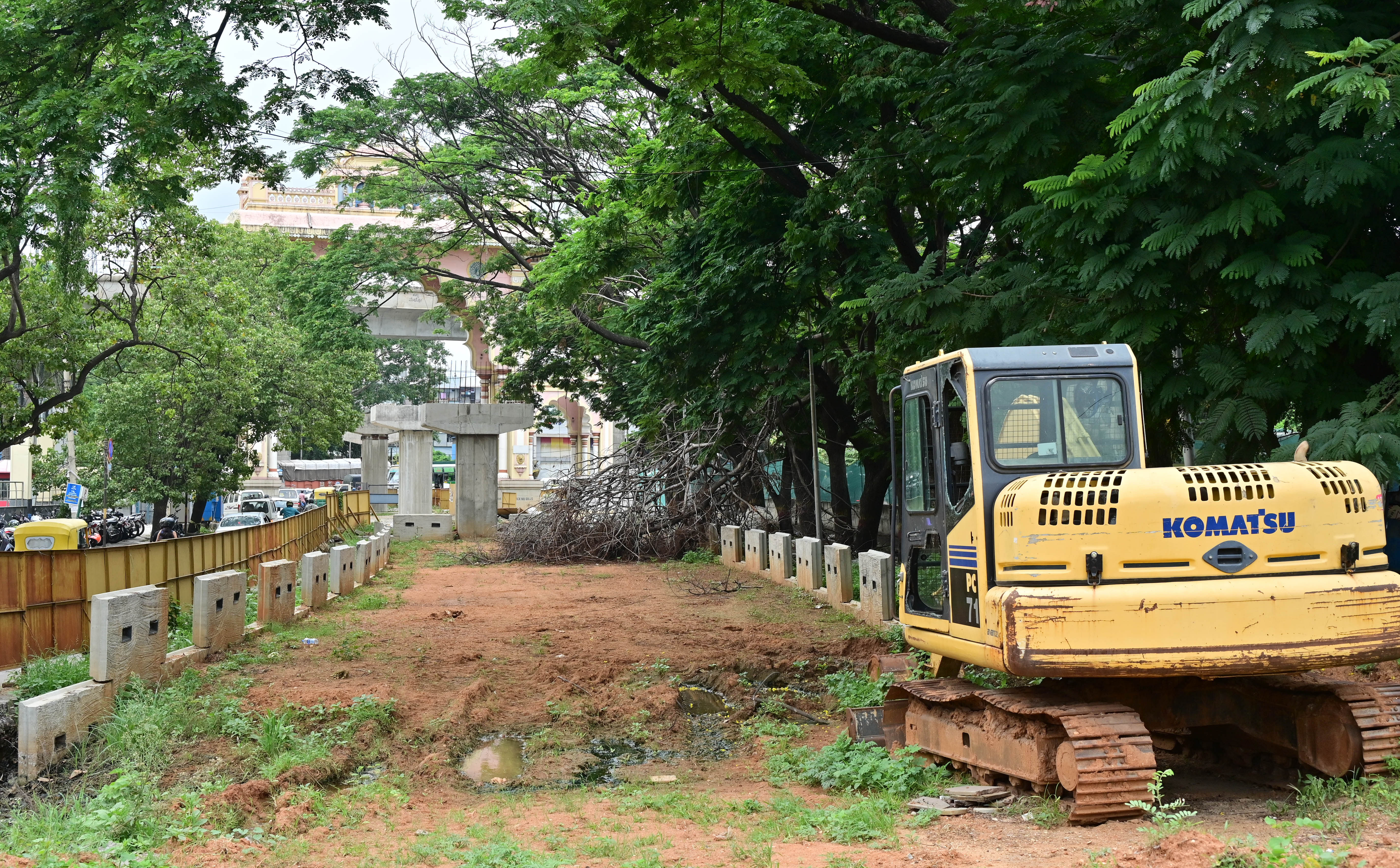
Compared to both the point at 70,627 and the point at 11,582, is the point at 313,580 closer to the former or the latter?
the point at 70,627

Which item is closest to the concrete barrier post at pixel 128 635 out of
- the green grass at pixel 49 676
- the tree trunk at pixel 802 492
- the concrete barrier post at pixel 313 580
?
the green grass at pixel 49 676

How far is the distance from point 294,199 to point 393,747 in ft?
178

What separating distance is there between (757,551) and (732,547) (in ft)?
8.00

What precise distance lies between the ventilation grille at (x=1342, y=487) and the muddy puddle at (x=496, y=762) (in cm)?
599

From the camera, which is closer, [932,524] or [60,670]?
[932,524]

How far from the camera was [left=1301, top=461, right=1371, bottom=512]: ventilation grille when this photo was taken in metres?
6.61

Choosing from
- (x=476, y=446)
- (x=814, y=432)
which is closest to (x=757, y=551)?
(x=814, y=432)

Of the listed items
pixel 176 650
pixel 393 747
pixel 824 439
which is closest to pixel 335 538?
pixel 824 439

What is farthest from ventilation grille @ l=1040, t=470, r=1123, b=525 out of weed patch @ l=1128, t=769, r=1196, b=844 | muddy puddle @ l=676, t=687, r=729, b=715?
muddy puddle @ l=676, t=687, r=729, b=715

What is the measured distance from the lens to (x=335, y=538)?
3194 centimetres

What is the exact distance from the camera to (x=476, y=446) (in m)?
38.2

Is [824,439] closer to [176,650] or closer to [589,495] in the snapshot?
[589,495]

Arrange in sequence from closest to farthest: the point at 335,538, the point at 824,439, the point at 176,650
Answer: the point at 176,650, the point at 824,439, the point at 335,538

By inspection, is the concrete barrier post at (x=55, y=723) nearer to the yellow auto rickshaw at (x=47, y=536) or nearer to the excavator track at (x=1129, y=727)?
the excavator track at (x=1129, y=727)
